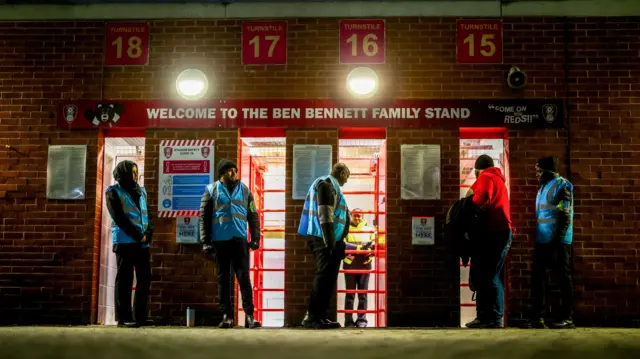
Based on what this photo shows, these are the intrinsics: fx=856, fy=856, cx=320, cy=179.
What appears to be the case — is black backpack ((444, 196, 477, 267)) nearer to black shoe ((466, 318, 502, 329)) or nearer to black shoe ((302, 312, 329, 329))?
black shoe ((466, 318, 502, 329))

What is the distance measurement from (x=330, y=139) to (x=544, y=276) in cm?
355

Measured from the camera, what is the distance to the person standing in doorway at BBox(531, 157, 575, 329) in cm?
1057

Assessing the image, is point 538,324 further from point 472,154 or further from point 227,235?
point 227,235

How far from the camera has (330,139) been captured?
12.2 m

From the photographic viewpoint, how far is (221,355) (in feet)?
22.8

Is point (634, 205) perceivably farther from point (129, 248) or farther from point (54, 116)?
point (54, 116)

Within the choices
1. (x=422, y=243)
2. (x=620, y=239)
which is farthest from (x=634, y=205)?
(x=422, y=243)

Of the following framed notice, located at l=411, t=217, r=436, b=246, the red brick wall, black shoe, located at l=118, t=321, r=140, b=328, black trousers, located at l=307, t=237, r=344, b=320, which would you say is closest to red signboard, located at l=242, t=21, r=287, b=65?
the red brick wall

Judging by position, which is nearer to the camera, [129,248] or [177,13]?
[129,248]

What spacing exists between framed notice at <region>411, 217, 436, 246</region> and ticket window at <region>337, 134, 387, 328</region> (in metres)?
0.45

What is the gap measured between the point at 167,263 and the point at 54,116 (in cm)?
273

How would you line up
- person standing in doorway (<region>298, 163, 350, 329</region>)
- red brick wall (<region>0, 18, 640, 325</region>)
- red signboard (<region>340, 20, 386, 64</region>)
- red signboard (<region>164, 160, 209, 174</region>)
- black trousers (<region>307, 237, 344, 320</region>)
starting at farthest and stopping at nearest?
1. red signboard (<region>340, 20, 386, 64</region>)
2. red signboard (<region>164, 160, 209, 174</region>)
3. red brick wall (<region>0, 18, 640, 325</region>)
4. black trousers (<region>307, 237, 344, 320</region>)
5. person standing in doorway (<region>298, 163, 350, 329</region>)

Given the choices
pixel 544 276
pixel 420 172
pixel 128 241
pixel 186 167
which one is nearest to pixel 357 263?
pixel 420 172

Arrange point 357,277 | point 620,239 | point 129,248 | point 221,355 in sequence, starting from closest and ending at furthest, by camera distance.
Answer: point 221,355 → point 129,248 → point 620,239 → point 357,277
